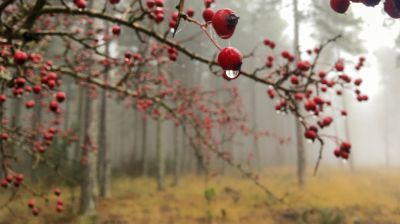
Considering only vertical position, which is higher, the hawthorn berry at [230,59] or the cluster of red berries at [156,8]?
the cluster of red berries at [156,8]

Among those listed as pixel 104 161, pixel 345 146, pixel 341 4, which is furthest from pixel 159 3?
pixel 104 161

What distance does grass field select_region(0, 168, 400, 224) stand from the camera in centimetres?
1203

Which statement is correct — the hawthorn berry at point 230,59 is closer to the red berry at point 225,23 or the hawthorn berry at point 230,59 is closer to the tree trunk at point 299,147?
the red berry at point 225,23

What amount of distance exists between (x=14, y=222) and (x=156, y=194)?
7.78m

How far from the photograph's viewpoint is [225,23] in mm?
910

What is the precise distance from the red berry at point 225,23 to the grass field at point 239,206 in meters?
9.15

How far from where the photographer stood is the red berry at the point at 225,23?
0.91 m

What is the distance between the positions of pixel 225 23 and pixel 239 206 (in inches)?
570

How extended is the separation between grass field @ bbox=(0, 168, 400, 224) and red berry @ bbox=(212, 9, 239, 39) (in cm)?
915

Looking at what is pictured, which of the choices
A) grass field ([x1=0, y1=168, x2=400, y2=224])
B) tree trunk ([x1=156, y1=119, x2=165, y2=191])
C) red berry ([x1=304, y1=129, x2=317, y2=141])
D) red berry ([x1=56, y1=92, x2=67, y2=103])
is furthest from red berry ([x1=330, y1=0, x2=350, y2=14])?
tree trunk ([x1=156, y1=119, x2=165, y2=191])

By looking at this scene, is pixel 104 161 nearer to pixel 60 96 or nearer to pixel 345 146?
pixel 60 96

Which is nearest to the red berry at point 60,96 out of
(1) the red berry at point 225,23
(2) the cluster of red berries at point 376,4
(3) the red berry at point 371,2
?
(1) the red berry at point 225,23

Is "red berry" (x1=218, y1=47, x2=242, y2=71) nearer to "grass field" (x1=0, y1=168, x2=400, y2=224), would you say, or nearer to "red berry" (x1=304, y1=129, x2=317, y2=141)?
"red berry" (x1=304, y1=129, x2=317, y2=141)

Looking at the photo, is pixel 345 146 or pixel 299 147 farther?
pixel 299 147
